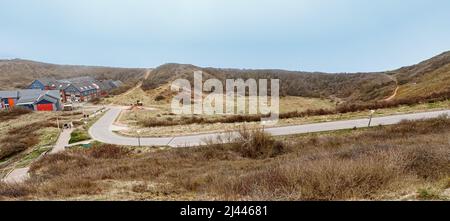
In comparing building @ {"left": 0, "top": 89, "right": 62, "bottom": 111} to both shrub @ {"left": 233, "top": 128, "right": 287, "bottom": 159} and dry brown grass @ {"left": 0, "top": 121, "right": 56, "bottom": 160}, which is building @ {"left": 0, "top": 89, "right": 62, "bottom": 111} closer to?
dry brown grass @ {"left": 0, "top": 121, "right": 56, "bottom": 160}

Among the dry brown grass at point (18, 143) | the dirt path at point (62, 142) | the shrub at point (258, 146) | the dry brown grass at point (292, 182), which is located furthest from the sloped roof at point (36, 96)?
the dry brown grass at point (292, 182)

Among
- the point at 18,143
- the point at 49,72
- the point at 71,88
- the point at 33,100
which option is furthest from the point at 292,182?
the point at 49,72

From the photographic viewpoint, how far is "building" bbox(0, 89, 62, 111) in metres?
51.3

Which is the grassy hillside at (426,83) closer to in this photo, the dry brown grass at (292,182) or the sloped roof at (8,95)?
the dry brown grass at (292,182)

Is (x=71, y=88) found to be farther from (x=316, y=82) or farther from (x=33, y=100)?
(x=316, y=82)

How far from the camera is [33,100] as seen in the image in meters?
51.8

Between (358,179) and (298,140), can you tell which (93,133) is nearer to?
(298,140)
